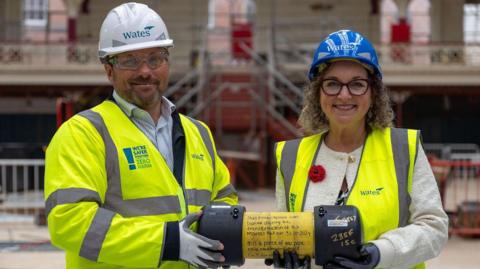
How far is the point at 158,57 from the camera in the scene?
2.65 metres

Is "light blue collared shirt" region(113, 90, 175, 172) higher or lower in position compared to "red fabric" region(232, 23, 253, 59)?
lower

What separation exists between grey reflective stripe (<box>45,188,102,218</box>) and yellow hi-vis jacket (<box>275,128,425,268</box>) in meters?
0.82

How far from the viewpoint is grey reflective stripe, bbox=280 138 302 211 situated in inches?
107

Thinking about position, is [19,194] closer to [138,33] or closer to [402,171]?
[138,33]

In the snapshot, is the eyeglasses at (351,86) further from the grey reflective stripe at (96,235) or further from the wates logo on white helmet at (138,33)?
the grey reflective stripe at (96,235)

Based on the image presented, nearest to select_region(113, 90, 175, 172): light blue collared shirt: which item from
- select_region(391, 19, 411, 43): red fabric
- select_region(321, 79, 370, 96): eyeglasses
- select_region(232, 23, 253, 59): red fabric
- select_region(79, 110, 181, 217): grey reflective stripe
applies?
select_region(79, 110, 181, 217): grey reflective stripe

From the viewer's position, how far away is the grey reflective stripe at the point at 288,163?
8.92ft

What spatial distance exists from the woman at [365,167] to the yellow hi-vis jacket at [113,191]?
43 cm

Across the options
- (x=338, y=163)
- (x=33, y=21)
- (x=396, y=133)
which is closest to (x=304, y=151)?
(x=338, y=163)

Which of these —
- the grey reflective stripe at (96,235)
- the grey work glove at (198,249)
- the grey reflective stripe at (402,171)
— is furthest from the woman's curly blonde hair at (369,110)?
Answer: the grey reflective stripe at (96,235)

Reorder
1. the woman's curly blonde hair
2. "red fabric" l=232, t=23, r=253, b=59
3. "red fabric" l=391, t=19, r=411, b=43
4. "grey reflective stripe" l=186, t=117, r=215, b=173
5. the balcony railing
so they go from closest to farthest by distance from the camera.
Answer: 1. the woman's curly blonde hair
2. "grey reflective stripe" l=186, t=117, r=215, b=173
3. the balcony railing
4. "red fabric" l=232, t=23, r=253, b=59
5. "red fabric" l=391, t=19, r=411, b=43

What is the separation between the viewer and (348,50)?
2473mm

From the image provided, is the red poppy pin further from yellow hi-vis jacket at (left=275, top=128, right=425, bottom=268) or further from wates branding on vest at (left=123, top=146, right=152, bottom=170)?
wates branding on vest at (left=123, top=146, right=152, bottom=170)

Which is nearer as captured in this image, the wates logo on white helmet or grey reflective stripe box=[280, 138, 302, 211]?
the wates logo on white helmet
